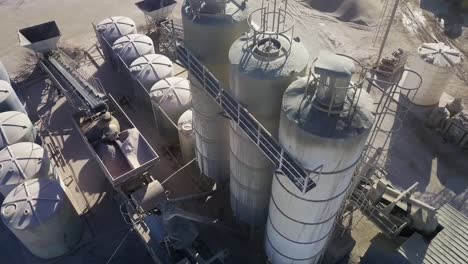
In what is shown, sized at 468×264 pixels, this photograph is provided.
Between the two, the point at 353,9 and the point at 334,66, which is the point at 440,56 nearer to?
the point at 353,9

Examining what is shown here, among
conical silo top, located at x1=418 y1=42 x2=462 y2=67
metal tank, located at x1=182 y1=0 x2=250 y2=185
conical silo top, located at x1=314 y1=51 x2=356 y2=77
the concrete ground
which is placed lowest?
the concrete ground

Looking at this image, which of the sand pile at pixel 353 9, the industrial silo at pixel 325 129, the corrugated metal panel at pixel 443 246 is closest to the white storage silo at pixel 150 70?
the industrial silo at pixel 325 129

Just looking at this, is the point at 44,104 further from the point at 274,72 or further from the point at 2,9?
the point at 274,72

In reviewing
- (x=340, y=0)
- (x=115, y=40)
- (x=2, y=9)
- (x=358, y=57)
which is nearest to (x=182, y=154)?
(x=115, y=40)

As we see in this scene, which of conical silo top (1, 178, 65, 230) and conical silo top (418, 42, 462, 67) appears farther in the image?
conical silo top (418, 42, 462, 67)

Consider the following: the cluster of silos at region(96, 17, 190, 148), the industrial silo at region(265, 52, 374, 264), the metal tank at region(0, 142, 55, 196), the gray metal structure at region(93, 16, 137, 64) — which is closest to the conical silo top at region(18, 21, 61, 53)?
the gray metal structure at region(93, 16, 137, 64)

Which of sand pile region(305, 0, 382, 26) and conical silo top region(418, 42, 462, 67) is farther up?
conical silo top region(418, 42, 462, 67)

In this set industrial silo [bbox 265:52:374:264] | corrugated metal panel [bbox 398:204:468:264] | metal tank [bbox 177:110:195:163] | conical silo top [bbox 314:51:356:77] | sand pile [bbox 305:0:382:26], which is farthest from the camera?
sand pile [bbox 305:0:382:26]

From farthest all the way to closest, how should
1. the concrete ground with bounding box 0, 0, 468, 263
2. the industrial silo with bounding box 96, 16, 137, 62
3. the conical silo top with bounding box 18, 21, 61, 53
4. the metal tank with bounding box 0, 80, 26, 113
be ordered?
1. the industrial silo with bounding box 96, 16, 137, 62
2. the conical silo top with bounding box 18, 21, 61, 53
3. the metal tank with bounding box 0, 80, 26, 113
4. the concrete ground with bounding box 0, 0, 468, 263

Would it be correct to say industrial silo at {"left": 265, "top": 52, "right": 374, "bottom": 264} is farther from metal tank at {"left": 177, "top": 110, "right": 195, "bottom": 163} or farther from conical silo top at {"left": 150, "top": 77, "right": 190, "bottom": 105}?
conical silo top at {"left": 150, "top": 77, "right": 190, "bottom": 105}
